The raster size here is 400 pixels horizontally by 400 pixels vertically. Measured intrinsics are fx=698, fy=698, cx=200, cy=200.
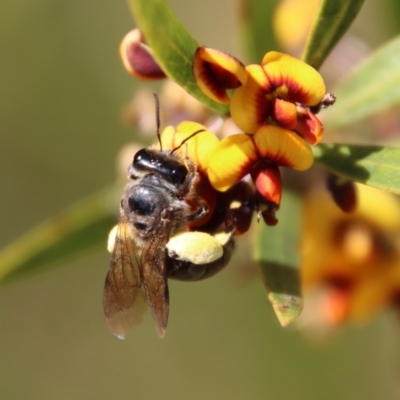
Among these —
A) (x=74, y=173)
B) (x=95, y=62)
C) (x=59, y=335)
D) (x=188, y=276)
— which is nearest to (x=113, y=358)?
(x=59, y=335)

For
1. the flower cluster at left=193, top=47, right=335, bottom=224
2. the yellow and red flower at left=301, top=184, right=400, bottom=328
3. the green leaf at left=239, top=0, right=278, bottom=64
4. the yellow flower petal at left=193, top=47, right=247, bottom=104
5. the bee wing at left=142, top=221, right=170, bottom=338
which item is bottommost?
the yellow and red flower at left=301, top=184, right=400, bottom=328

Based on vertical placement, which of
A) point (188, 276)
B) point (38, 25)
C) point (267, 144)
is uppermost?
point (38, 25)

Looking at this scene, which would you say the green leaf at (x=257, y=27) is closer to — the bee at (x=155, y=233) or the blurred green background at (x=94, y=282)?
the bee at (x=155, y=233)

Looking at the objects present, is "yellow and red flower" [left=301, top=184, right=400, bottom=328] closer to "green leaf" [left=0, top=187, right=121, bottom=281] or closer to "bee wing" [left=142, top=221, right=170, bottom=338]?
"bee wing" [left=142, top=221, right=170, bottom=338]

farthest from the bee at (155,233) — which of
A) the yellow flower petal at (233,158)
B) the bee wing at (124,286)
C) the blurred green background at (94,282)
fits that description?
the blurred green background at (94,282)

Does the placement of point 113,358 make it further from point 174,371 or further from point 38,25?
point 38,25

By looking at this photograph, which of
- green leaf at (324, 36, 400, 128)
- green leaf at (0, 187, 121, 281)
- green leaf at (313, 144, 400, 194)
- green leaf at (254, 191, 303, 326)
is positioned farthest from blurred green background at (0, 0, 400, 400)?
green leaf at (313, 144, 400, 194)

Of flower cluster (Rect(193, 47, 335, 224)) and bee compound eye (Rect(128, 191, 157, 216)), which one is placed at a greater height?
flower cluster (Rect(193, 47, 335, 224))

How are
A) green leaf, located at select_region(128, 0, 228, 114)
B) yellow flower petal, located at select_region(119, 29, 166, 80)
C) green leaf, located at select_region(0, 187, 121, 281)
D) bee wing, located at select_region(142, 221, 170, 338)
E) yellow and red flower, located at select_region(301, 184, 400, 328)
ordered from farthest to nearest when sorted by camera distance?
1. green leaf, located at select_region(0, 187, 121, 281)
2. yellow and red flower, located at select_region(301, 184, 400, 328)
3. bee wing, located at select_region(142, 221, 170, 338)
4. yellow flower petal, located at select_region(119, 29, 166, 80)
5. green leaf, located at select_region(128, 0, 228, 114)
